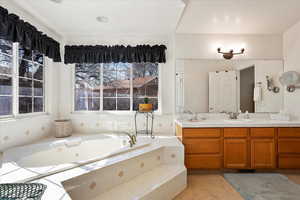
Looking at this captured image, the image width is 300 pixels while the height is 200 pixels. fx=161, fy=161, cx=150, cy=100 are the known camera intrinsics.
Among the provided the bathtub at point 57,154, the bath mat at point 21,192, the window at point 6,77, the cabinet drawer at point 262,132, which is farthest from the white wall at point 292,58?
the window at point 6,77

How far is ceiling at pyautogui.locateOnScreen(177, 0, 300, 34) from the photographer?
2.13m

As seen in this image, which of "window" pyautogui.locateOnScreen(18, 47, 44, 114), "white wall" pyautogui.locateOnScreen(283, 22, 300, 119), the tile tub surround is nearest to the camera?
the tile tub surround

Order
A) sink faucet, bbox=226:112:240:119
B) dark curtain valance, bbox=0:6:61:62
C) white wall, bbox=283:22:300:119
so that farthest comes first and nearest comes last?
sink faucet, bbox=226:112:240:119, white wall, bbox=283:22:300:119, dark curtain valance, bbox=0:6:61:62

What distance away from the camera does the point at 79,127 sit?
3107 mm

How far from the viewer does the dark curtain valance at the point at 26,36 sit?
1.89 meters

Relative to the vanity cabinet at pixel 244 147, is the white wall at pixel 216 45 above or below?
above

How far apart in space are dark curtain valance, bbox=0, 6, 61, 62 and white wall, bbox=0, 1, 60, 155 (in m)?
0.19

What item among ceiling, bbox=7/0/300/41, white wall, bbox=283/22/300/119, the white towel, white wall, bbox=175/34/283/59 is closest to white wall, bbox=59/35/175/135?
ceiling, bbox=7/0/300/41

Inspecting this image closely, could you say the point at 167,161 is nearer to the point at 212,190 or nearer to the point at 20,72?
the point at 212,190

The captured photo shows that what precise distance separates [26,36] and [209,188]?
10.6 feet

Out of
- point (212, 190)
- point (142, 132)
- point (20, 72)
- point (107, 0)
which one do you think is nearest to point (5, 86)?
point (20, 72)

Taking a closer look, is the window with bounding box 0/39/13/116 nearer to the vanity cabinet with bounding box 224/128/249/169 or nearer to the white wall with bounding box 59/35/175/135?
the white wall with bounding box 59/35/175/135

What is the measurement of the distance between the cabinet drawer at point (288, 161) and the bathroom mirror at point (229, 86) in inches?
34.2

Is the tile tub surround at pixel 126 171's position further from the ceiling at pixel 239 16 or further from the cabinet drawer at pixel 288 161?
the ceiling at pixel 239 16
